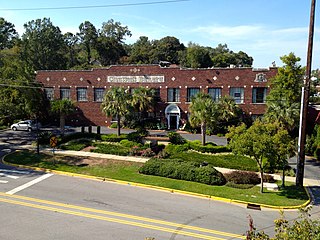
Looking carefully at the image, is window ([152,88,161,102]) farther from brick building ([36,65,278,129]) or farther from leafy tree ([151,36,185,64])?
leafy tree ([151,36,185,64])

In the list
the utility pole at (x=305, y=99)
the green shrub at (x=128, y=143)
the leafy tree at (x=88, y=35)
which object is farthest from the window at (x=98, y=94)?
the leafy tree at (x=88, y=35)

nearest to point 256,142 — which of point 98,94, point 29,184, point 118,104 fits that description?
point 29,184

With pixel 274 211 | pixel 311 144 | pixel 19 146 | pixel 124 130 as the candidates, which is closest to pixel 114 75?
pixel 124 130

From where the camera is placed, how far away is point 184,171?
68.8ft

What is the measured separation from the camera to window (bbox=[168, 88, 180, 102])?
41.3 meters

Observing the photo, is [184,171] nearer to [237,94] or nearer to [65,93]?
[237,94]

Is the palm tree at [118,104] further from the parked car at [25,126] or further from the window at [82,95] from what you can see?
the parked car at [25,126]

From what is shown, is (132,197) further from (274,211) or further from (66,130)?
(66,130)

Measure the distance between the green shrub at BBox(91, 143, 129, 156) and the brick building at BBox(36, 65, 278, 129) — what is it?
13867 mm

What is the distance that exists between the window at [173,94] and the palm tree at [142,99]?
2.42m

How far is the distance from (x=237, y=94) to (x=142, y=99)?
463 inches

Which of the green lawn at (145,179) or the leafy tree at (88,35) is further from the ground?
the leafy tree at (88,35)

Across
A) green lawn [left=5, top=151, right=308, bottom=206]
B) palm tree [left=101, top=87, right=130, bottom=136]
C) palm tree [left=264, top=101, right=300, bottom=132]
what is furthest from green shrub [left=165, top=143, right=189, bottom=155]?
palm tree [left=264, top=101, right=300, bottom=132]

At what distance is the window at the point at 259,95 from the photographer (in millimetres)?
38031
